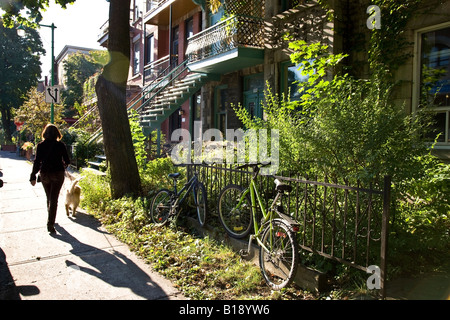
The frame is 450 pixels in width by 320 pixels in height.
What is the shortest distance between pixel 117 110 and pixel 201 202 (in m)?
3.47

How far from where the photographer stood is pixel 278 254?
4000 millimetres

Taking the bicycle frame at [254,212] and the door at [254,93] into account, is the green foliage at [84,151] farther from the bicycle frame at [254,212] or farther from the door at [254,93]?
the bicycle frame at [254,212]

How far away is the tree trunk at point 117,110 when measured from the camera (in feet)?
26.3

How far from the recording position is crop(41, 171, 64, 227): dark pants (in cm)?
Answer: 618

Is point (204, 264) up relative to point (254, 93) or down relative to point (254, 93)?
down

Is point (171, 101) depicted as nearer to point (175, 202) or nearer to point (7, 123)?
point (175, 202)

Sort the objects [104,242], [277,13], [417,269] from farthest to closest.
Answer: [277,13], [104,242], [417,269]

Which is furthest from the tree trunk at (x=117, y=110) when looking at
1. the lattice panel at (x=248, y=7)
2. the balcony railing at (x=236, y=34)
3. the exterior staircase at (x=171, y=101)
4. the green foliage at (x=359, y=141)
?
the exterior staircase at (x=171, y=101)

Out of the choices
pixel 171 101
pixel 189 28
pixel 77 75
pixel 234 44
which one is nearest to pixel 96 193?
pixel 234 44

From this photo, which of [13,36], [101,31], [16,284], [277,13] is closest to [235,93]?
[277,13]

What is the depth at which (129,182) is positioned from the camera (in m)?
8.01

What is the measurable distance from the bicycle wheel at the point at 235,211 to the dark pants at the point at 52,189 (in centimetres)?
291
